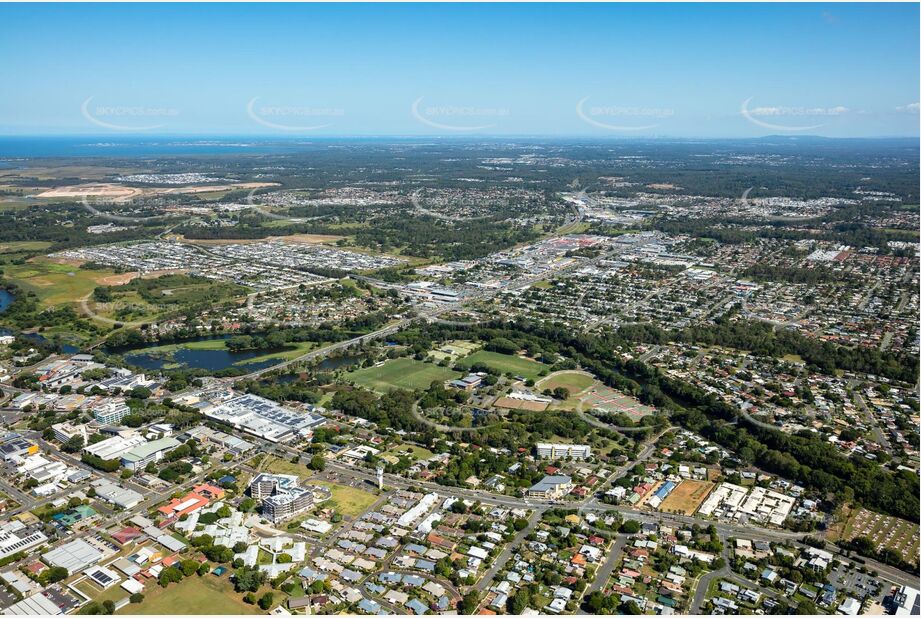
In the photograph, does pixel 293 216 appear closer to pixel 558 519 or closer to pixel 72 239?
pixel 72 239

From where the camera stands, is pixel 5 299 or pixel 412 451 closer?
pixel 412 451

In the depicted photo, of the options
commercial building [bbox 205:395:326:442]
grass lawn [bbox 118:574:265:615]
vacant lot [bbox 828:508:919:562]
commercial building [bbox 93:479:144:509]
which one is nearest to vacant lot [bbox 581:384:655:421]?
vacant lot [bbox 828:508:919:562]

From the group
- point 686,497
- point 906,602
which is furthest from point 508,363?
point 906,602

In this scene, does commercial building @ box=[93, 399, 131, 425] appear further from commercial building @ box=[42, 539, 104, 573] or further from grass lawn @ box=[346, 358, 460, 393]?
grass lawn @ box=[346, 358, 460, 393]

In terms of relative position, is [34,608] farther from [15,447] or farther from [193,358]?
[193,358]

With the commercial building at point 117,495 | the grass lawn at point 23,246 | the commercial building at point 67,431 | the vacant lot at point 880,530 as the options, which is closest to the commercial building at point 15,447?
the commercial building at point 67,431

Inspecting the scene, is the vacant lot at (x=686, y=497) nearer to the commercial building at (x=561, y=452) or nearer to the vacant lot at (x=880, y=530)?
the commercial building at (x=561, y=452)
